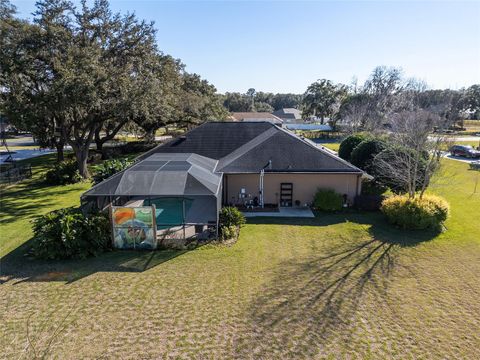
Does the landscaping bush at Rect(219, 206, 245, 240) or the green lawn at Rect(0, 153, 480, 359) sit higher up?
the landscaping bush at Rect(219, 206, 245, 240)

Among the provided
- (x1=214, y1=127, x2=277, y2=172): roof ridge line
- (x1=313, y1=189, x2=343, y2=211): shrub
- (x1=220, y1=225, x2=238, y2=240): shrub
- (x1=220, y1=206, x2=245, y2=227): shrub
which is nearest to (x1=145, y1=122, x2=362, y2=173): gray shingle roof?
(x1=214, y1=127, x2=277, y2=172): roof ridge line

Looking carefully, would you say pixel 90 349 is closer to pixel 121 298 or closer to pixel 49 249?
pixel 121 298

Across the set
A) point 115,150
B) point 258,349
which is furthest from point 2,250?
point 115,150

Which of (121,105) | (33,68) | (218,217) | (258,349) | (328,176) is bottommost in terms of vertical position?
(258,349)

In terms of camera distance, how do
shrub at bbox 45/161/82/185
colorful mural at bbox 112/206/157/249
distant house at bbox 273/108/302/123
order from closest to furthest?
1. colorful mural at bbox 112/206/157/249
2. shrub at bbox 45/161/82/185
3. distant house at bbox 273/108/302/123

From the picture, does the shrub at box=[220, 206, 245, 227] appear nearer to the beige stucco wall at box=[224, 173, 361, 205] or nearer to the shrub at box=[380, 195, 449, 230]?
the beige stucco wall at box=[224, 173, 361, 205]

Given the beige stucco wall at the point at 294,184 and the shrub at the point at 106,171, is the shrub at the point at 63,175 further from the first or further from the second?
the beige stucco wall at the point at 294,184
